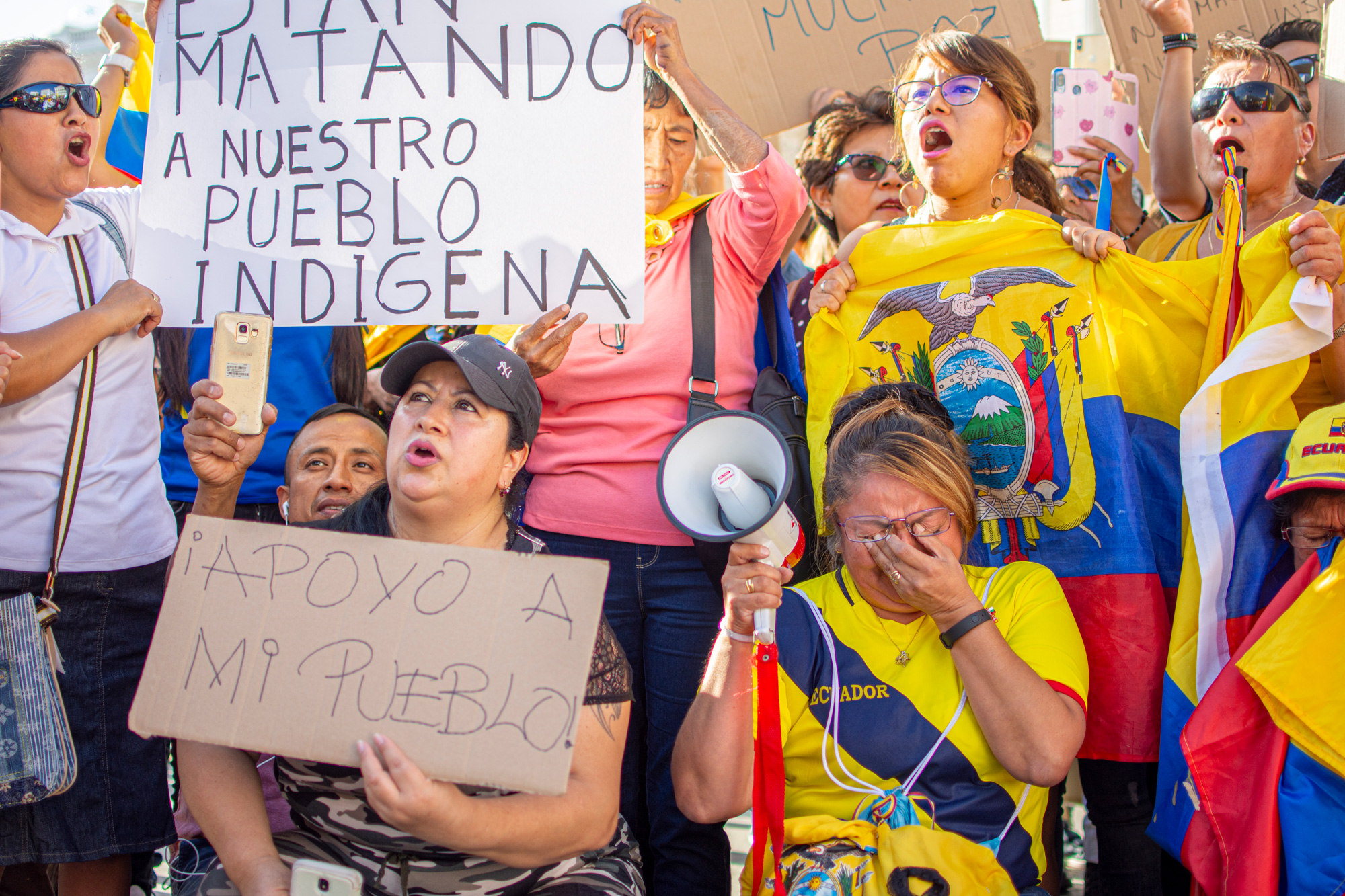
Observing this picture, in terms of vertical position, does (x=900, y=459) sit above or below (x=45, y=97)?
below

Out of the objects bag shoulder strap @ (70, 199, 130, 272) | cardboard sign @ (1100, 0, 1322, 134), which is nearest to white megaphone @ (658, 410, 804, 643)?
bag shoulder strap @ (70, 199, 130, 272)

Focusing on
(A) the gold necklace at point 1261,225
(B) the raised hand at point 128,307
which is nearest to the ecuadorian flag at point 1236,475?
(A) the gold necklace at point 1261,225

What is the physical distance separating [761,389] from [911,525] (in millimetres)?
735

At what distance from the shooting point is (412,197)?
8.12ft

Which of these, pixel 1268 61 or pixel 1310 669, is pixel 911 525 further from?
pixel 1268 61

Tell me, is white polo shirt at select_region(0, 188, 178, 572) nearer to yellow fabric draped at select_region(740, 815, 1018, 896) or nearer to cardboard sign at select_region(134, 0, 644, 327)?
cardboard sign at select_region(134, 0, 644, 327)

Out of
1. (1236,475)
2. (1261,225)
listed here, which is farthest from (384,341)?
(1261,225)

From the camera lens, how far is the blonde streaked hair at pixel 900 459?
2344 millimetres

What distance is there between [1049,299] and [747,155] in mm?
859

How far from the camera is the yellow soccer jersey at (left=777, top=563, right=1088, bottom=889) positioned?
220 cm

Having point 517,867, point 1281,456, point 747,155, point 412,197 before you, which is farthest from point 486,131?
point 1281,456

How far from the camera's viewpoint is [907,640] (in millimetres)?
2338

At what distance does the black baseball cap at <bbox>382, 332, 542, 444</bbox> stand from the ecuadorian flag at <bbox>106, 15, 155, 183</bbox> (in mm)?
1926

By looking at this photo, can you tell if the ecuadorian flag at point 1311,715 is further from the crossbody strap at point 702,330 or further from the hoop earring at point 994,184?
the crossbody strap at point 702,330
